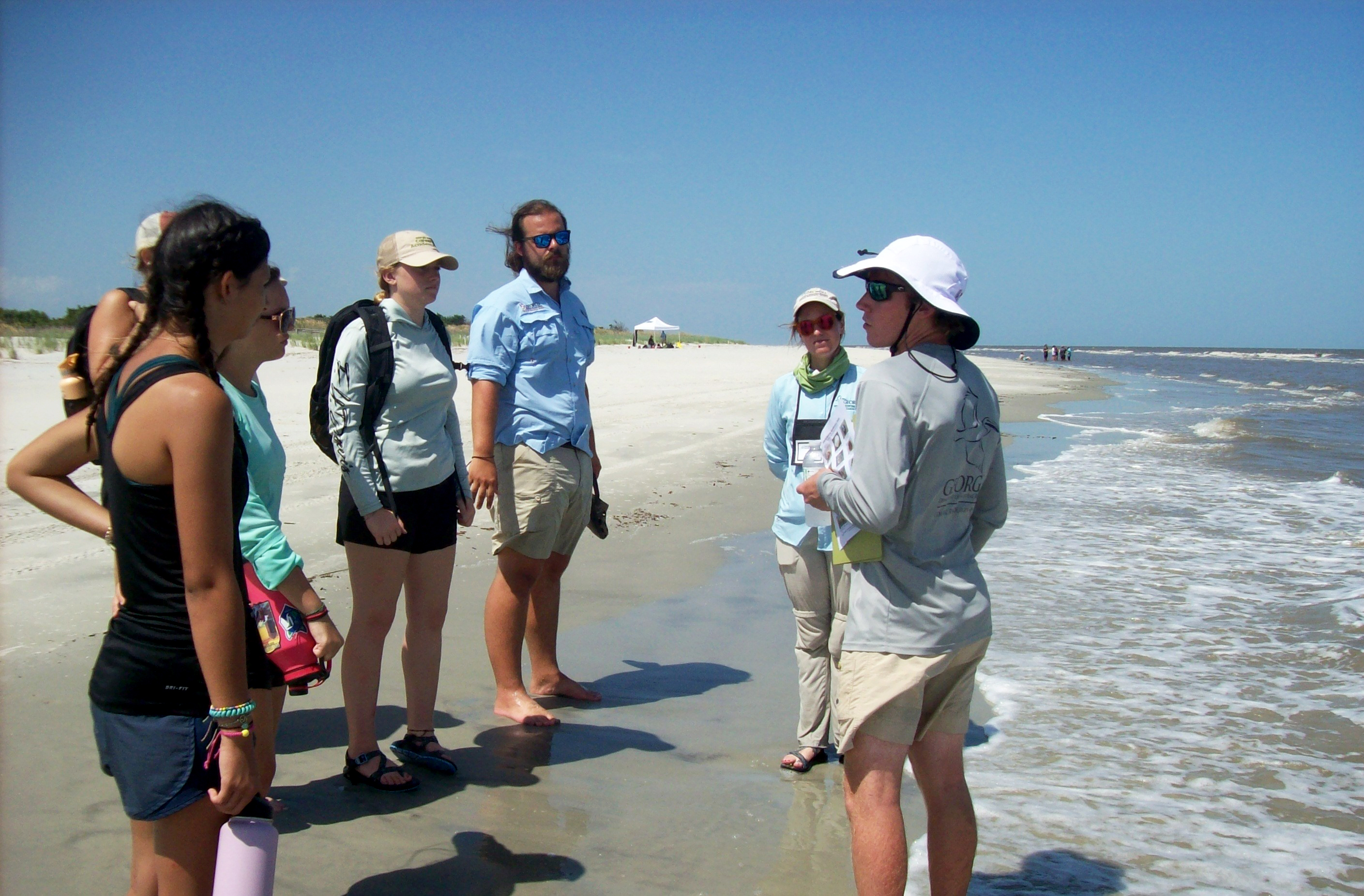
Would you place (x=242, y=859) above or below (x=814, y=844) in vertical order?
above

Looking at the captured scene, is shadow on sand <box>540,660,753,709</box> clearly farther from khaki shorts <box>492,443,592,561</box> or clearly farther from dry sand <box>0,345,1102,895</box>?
khaki shorts <box>492,443,592,561</box>

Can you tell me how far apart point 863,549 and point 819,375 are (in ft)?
4.90

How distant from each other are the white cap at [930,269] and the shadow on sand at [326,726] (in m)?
2.53

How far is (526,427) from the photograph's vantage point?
4016 millimetres

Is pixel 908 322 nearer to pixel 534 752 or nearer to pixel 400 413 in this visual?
pixel 400 413

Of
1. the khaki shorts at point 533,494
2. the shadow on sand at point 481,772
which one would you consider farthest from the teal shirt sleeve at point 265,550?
the khaki shorts at point 533,494

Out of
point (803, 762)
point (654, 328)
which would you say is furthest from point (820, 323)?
point (654, 328)

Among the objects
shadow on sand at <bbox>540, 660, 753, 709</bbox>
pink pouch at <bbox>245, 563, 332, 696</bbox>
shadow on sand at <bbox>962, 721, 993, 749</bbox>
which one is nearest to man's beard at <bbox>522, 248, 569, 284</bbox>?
shadow on sand at <bbox>540, 660, 753, 709</bbox>

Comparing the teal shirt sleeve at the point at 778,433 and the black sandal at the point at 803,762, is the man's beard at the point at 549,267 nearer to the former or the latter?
the teal shirt sleeve at the point at 778,433

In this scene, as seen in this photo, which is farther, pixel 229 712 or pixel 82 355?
pixel 82 355

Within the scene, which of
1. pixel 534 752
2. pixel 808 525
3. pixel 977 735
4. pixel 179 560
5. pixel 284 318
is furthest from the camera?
pixel 977 735

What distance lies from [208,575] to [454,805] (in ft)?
6.04

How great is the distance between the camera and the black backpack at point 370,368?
3.24 m

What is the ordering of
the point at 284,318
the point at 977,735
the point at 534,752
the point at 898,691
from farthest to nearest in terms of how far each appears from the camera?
the point at 977,735 < the point at 534,752 < the point at 284,318 < the point at 898,691
